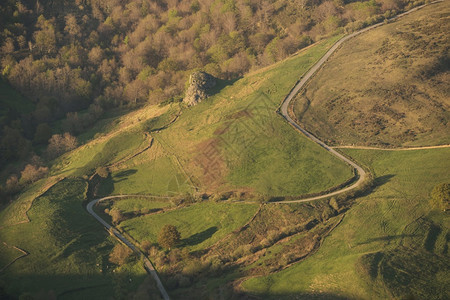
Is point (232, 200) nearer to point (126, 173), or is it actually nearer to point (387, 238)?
point (387, 238)

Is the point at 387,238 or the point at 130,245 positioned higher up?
the point at 130,245

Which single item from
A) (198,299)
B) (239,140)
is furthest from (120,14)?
(198,299)

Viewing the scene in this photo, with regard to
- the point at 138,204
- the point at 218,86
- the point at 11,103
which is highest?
the point at 11,103

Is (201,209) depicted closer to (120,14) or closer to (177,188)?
(177,188)

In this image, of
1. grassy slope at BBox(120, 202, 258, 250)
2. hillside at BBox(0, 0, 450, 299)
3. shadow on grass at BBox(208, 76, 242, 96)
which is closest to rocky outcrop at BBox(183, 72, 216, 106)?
shadow on grass at BBox(208, 76, 242, 96)

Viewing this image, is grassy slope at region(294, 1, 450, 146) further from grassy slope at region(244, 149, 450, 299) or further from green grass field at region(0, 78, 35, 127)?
green grass field at region(0, 78, 35, 127)

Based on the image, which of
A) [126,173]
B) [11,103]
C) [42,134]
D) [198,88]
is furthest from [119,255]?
[11,103]
